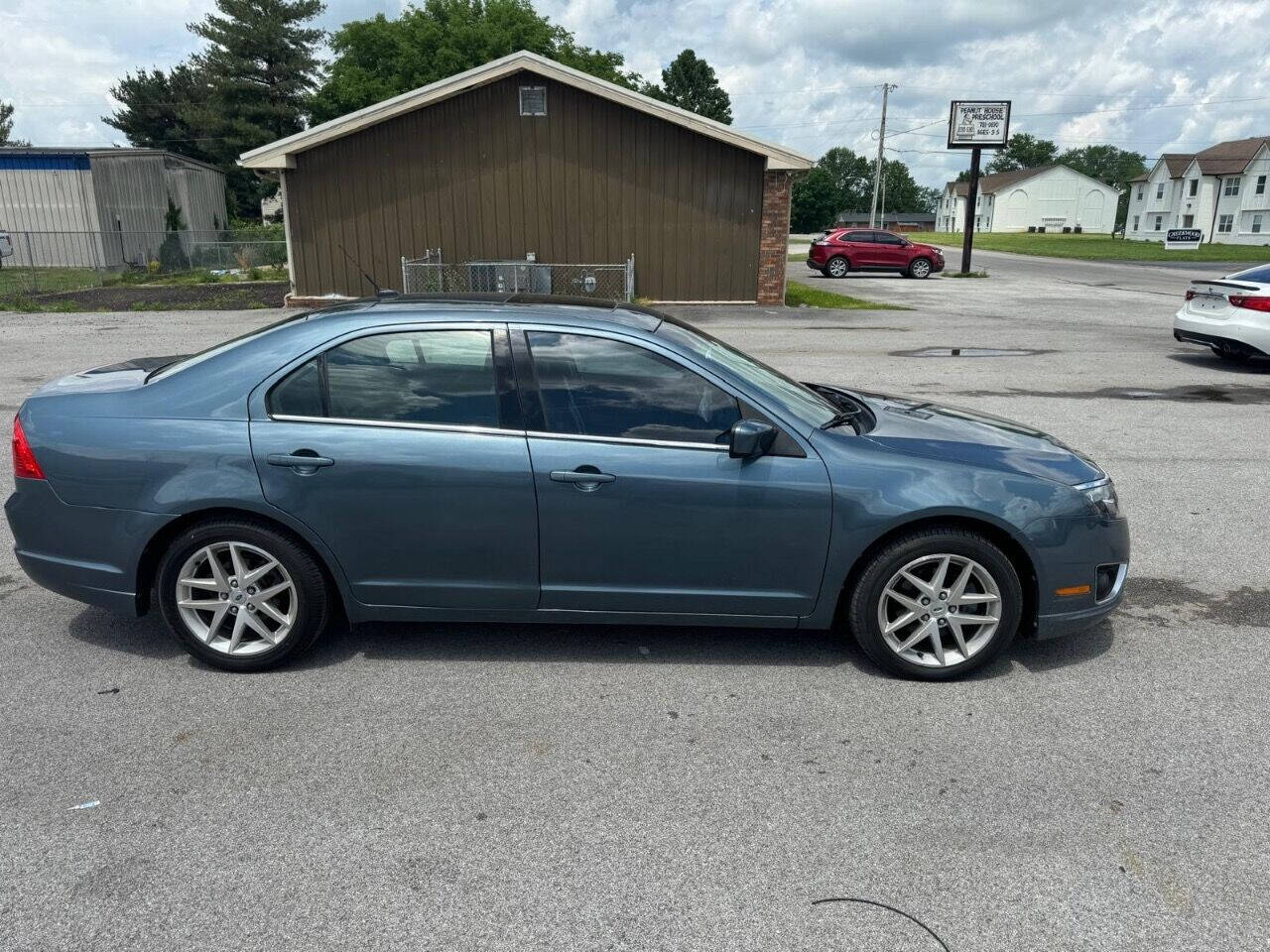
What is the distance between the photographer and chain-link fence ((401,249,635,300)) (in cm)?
2077

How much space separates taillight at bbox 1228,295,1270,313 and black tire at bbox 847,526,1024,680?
10720mm

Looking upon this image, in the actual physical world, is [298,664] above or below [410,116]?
below

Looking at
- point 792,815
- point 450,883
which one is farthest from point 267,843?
point 792,815

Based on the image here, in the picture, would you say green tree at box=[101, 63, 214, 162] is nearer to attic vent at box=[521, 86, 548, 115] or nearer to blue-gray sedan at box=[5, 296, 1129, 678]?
A: attic vent at box=[521, 86, 548, 115]

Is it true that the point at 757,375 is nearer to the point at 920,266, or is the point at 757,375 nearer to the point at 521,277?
Answer: the point at 521,277

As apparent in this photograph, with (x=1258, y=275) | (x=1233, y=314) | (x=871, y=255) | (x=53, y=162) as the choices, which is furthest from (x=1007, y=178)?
(x=1233, y=314)

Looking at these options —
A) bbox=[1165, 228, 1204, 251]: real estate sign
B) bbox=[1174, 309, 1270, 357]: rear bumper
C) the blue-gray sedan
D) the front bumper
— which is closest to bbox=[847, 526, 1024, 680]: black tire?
the blue-gray sedan

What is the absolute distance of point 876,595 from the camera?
3.84m

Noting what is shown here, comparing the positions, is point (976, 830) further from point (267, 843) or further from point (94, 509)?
point (94, 509)

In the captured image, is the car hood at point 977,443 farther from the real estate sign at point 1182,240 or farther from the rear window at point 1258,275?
the real estate sign at point 1182,240

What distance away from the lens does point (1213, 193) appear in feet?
252

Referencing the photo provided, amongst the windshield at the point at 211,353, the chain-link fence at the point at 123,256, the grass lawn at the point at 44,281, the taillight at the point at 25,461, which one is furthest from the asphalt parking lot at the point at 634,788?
the chain-link fence at the point at 123,256

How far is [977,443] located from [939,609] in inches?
30.2

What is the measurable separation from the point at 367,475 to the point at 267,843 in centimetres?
145
